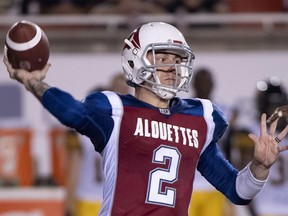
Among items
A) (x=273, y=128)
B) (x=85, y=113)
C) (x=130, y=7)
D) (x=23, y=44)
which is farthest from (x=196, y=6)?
(x=85, y=113)

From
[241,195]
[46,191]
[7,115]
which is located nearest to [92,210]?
[46,191]

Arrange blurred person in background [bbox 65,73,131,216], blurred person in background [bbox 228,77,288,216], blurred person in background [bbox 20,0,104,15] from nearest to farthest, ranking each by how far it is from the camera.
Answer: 1. blurred person in background [bbox 65,73,131,216]
2. blurred person in background [bbox 228,77,288,216]
3. blurred person in background [bbox 20,0,104,15]

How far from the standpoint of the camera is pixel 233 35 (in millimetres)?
9773

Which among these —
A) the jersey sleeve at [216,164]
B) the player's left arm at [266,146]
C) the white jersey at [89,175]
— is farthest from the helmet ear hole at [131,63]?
the white jersey at [89,175]

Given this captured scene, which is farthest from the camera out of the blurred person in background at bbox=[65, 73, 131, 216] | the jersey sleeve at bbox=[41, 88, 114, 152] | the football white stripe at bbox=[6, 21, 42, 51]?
the blurred person in background at bbox=[65, 73, 131, 216]

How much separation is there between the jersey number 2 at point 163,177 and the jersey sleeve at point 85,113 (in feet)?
0.73

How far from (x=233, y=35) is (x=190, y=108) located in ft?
16.4

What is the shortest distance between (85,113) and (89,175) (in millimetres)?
3409

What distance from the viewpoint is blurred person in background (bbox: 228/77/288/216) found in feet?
26.6

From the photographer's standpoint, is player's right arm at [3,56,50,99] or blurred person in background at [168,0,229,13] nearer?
player's right arm at [3,56,50,99]

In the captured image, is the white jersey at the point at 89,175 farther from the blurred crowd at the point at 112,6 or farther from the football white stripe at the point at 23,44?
the football white stripe at the point at 23,44

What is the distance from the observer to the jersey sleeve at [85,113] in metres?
4.39

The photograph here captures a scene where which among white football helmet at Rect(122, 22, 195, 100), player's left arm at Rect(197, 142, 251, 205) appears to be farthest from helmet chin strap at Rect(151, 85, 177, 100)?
player's left arm at Rect(197, 142, 251, 205)

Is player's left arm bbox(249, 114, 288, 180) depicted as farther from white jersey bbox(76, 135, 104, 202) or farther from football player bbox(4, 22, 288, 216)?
white jersey bbox(76, 135, 104, 202)
